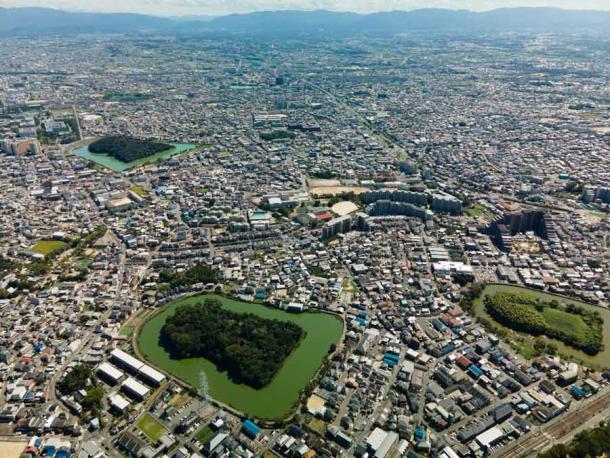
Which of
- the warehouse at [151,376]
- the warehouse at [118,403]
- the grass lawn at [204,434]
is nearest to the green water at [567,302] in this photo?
the grass lawn at [204,434]

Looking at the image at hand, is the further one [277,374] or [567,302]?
[567,302]

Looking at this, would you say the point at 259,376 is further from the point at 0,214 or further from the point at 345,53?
the point at 345,53

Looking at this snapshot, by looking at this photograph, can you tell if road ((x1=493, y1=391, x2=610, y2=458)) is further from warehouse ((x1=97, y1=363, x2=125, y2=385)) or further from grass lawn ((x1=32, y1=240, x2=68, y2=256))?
grass lawn ((x1=32, y1=240, x2=68, y2=256))

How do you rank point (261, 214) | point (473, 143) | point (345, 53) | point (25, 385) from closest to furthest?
point (25, 385), point (261, 214), point (473, 143), point (345, 53)

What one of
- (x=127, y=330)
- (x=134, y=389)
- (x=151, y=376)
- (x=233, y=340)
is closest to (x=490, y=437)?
(x=233, y=340)

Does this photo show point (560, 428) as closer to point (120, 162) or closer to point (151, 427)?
point (151, 427)

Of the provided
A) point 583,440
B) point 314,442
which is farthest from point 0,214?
point 583,440

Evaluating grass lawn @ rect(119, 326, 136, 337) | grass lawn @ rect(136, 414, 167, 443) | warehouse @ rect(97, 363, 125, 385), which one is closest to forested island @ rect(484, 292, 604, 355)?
grass lawn @ rect(136, 414, 167, 443)
